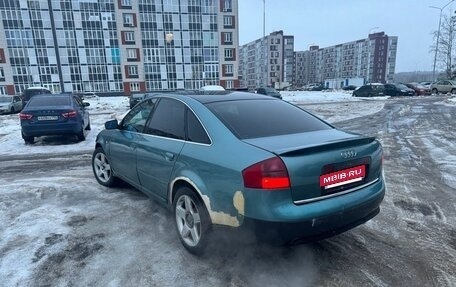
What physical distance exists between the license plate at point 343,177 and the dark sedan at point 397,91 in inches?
1447

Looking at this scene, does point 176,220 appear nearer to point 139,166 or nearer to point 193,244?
point 193,244

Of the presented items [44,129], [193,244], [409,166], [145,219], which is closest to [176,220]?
[193,244]

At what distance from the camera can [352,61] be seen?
12106 centimetres

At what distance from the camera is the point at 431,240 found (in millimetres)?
3377

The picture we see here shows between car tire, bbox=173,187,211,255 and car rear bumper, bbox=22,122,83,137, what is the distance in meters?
7.08

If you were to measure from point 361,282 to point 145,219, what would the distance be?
99.4 inches

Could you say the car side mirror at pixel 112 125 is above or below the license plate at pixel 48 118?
above

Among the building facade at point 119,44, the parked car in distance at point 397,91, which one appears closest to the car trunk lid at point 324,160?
the parked car in distance at point 397,91

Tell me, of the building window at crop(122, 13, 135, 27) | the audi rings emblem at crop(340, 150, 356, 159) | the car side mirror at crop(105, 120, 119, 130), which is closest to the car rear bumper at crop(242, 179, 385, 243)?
the audi rings emblem at crop(340, 150, 356, 159)

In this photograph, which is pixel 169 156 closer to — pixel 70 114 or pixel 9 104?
pixel 70 114

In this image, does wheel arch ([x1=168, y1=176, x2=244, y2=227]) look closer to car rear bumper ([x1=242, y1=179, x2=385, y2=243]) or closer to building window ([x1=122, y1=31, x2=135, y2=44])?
car rear bumper ([x1=242, y1=179, x2=385, y2=243])

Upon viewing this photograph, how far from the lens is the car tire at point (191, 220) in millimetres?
2889

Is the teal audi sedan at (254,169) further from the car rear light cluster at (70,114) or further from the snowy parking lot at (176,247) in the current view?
the car rear light cluster at (70,114)

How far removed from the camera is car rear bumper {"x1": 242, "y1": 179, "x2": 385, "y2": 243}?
7.93 ft
